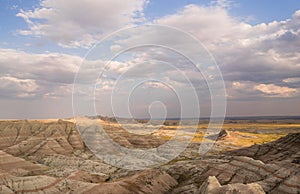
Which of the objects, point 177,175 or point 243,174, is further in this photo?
point 177,175

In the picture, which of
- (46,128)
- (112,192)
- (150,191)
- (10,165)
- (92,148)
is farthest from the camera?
(46,128)

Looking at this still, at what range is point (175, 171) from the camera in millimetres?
69500

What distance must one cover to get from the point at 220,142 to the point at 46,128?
305 feet

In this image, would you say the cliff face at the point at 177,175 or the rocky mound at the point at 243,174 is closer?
the rocky mound at the point at 243,174

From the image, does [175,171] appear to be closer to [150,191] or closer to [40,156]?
[150,191]

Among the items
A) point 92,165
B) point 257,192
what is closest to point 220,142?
point 92,165

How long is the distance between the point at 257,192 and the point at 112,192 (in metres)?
25.6

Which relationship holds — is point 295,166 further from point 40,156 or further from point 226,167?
point 40,156

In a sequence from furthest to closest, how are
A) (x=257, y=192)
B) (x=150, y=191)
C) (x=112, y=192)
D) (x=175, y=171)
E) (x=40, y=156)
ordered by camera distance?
(x=40, y=156), (x=175, y=171), (x=150, y=191), (x=112, y=192), (x=257, y=192)

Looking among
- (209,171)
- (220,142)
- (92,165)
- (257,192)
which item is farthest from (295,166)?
(220,142)

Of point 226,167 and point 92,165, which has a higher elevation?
point 226,167

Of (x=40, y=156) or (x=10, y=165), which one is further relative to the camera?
(x=40, y=156)

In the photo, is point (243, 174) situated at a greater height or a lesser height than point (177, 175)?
greater

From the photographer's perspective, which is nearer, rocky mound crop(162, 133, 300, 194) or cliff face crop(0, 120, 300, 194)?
rocky mound crop(162, 133, 300, 194)
